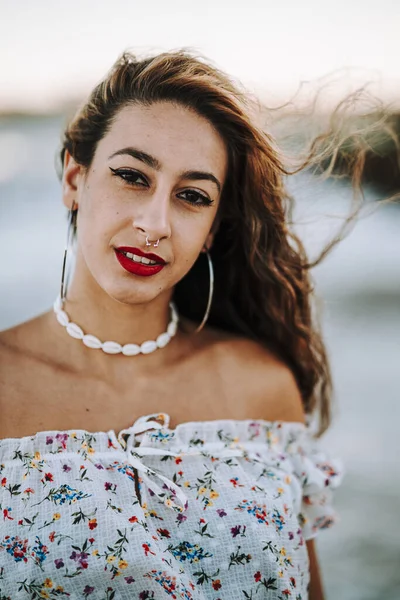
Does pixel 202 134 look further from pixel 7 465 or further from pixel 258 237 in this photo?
pixel 7 465

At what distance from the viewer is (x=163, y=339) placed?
7.84 ft

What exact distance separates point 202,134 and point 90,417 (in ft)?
2.94

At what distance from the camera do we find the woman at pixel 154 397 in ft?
6.15

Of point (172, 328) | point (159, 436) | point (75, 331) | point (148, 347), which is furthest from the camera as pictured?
point (172, 328)

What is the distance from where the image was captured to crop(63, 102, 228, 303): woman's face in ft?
6.68

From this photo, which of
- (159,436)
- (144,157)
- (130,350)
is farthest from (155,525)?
(144,157)

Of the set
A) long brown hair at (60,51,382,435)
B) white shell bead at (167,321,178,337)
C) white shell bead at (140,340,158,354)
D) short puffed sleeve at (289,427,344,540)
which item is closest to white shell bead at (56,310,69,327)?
white shell bead at (140,340,158,354)

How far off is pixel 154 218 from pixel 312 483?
1.04m

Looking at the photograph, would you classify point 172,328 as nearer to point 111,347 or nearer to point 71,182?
point 111,347

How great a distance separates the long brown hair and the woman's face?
2.5 inches

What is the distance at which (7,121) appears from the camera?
6523mm

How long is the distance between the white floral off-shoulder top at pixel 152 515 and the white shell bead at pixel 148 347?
9.5 inches

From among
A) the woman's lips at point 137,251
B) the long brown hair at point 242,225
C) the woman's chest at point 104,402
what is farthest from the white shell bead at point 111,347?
the long brown hair at point 242,225

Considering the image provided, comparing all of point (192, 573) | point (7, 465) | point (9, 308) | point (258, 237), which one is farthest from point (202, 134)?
point (9, 308)
